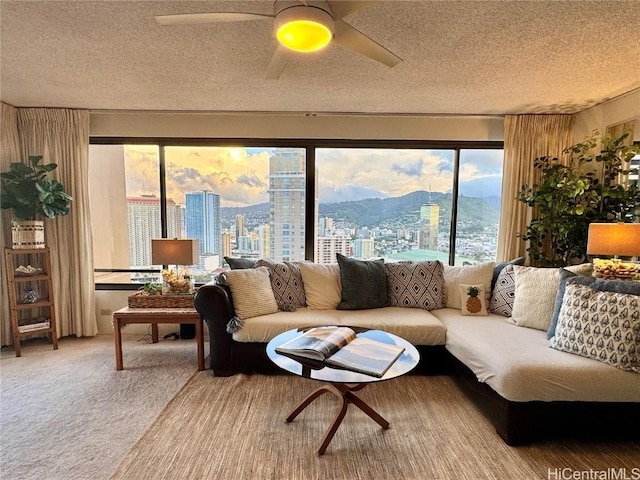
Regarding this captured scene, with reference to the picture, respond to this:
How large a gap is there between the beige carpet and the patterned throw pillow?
544 millimetres

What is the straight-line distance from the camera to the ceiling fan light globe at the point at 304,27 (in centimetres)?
143

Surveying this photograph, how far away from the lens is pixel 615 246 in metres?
2.48

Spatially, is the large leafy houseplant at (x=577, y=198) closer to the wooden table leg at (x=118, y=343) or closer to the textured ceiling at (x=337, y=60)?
the textured ceiling at (x=337, y=60)

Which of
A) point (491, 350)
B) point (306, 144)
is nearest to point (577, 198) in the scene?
point (491, 350)

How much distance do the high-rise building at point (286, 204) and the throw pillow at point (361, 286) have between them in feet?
2.96

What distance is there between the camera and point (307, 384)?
266 centimetres

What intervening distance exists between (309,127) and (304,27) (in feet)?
7.58

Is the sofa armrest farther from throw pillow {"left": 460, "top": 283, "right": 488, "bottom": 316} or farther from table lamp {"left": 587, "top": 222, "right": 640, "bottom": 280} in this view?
table lamp {"left": 587, "top": 222, "right": 640, "bottom": 280}

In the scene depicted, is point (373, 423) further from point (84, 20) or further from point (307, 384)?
point (84, 20)

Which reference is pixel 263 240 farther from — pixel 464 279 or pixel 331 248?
pixel 464 279

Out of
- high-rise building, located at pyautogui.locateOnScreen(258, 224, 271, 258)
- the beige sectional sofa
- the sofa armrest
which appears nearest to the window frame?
high-rise building, located at pyautogui.locateOnScreen(258, 224, 271, 258)

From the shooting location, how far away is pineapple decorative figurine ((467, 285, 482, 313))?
9.98 feet

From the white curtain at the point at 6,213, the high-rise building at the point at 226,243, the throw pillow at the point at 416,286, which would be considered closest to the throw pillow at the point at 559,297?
the throw pillow at the point at 416,286

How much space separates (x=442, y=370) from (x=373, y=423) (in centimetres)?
103
